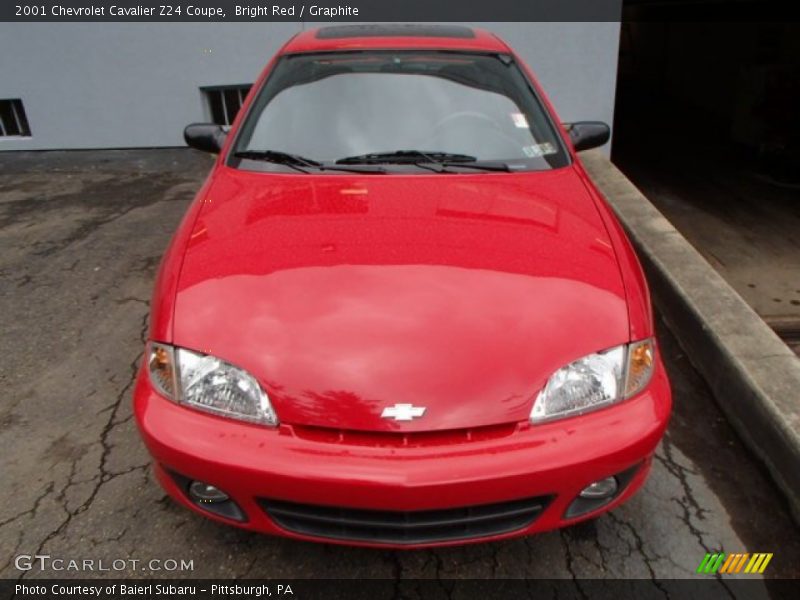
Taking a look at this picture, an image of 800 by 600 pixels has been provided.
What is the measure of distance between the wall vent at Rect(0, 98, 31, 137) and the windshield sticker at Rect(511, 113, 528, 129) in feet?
23.6

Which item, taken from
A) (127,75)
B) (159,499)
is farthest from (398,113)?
(127,75)

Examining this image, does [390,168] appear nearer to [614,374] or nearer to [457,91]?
[457,91]

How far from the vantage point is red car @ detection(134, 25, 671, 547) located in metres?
1.59

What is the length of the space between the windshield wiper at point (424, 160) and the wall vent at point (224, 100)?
543cm

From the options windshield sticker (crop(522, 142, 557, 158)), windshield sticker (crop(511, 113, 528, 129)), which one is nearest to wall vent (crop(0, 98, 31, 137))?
windshield sticker (crop(511, 113, 528, 129))

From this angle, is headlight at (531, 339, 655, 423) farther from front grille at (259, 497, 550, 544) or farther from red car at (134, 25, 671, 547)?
front grille at (259, 497, 550, 544)

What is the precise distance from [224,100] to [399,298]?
6.55 meters

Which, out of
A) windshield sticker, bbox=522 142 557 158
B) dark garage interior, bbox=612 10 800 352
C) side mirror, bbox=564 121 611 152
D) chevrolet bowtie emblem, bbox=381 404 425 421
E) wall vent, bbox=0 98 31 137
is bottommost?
dark garage interior, bbox=612 10 800 352

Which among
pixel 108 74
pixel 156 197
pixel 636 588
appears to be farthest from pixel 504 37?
pixel 636 588

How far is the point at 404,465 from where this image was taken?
1555 mm

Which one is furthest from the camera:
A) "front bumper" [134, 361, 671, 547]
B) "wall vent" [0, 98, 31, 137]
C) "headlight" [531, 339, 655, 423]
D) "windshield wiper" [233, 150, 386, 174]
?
"wall vent" [0, 98, 31, 137]

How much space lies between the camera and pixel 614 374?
1739 mm

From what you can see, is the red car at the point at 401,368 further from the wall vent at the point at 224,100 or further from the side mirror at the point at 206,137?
the wall vent at the point at 224,100

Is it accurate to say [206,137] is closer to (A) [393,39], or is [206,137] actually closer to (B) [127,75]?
(A) [393,39]
